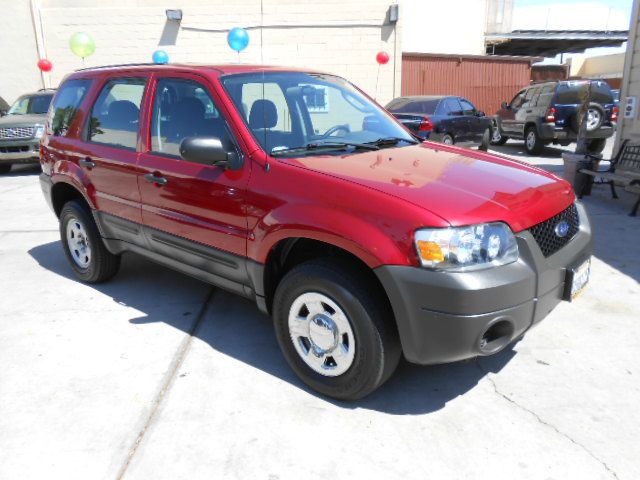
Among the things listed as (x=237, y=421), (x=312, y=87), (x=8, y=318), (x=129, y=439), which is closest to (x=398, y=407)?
(x=237, y=421)

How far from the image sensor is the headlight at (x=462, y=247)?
2.44m

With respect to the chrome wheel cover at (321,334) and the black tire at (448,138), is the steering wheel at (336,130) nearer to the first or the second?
the chrome wheel cover at (321,334)

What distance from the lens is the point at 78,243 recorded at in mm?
4836

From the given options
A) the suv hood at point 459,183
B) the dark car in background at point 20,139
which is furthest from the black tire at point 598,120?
the dark car in background at point 20,139

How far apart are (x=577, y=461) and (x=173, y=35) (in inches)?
676

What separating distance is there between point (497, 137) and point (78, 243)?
Answer: 44.7 ft

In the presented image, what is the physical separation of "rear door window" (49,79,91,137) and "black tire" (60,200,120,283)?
0.67 meters

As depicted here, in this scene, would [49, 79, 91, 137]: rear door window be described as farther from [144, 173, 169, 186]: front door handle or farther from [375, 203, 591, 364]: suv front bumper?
[375, 203, 591, 364]: suv front bumper

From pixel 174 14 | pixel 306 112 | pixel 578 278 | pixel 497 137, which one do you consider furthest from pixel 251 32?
pixel 578 278

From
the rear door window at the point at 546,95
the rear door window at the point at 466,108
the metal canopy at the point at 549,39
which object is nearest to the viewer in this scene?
the rear door window at the point at 546,95

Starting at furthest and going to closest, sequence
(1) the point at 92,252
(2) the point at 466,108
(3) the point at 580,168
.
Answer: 1. (2) the point at 466,108
2. (3) the point at 580,168
3. (1) the point at 92,252

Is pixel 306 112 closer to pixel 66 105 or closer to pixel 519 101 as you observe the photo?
pixel 66 105

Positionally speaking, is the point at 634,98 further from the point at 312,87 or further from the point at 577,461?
the point at 577,461

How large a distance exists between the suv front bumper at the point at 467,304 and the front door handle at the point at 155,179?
1.76m
